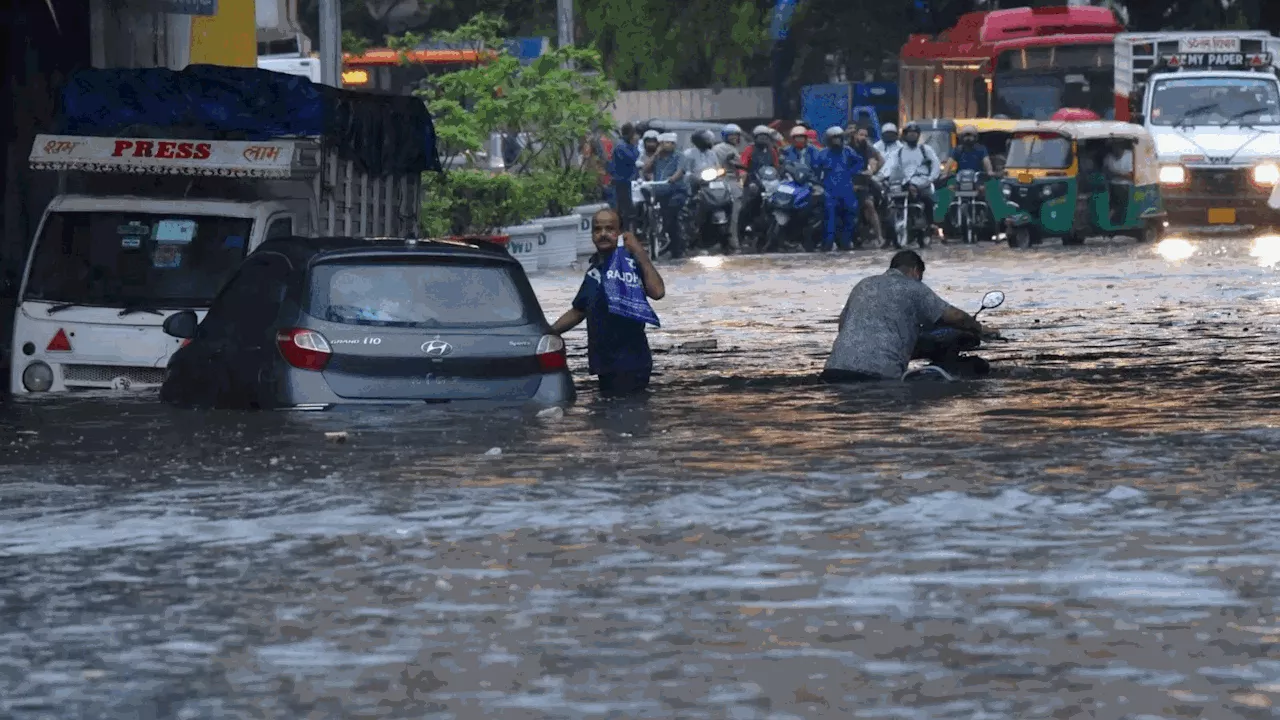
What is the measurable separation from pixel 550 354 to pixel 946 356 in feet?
12.0

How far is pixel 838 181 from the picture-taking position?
1567 inches

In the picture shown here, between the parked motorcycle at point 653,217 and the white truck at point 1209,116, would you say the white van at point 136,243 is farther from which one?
the white truck at point 1209,116

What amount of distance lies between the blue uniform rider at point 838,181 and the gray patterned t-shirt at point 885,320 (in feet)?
74.1

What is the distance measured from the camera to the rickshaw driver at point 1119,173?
39812 millimetres

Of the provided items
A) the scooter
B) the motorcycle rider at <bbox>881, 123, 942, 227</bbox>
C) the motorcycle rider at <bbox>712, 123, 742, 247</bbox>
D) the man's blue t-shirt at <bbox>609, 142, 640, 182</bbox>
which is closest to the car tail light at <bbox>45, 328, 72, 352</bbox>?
the scooter

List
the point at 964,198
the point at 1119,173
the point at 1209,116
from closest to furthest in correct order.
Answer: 1. the point at 1119,173
2. the point at 964,198
3. the point at 1209,116

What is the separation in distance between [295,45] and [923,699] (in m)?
48.3

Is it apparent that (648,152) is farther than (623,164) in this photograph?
Yes

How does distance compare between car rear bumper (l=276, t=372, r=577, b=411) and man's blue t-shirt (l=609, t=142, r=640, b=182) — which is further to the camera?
man's blue t-shirt (l=609, t=142, r=640, b=182)

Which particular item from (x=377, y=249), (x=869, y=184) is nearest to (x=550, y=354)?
(x=377, y=249)

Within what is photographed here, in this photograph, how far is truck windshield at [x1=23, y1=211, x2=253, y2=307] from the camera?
680 inches

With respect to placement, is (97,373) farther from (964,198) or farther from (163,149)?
(964,198)

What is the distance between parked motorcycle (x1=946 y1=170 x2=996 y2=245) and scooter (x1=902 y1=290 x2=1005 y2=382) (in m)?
24.0

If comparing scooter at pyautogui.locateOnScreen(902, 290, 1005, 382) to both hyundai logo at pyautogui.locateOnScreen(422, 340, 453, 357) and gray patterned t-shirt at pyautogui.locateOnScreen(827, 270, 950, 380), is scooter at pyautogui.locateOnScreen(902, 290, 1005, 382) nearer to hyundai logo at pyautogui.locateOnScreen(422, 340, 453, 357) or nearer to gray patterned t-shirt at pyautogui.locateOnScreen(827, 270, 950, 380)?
gray patterned t-shirt at pyautogui.locateOnScreen(827, 270, 950, 380)
